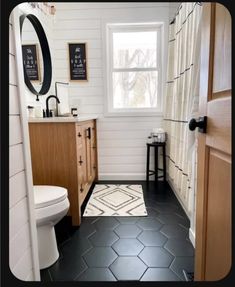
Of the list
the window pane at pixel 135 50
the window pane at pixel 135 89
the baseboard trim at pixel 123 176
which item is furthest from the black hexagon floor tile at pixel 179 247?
the window pane at pixel 135 50

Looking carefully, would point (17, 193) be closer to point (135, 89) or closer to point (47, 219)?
point (47, 219)

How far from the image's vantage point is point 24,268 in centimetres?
88

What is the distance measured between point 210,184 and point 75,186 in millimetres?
1314

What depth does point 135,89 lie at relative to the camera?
315 cm

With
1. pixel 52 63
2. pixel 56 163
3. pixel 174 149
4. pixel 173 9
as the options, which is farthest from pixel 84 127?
pixel 173 9

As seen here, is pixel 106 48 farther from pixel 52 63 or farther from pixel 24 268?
pixel 24 268

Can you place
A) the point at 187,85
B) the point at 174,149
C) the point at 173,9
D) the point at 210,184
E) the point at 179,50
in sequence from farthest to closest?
the point at 173,9 → the point at 174,149 → the point at 179,50 → the point at 187,85 → the point at 210,184

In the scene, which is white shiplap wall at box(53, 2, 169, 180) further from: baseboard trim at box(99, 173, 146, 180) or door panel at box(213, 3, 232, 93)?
door panel at box(213, 3, 232, 93)

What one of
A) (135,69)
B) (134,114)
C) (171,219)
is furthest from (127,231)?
(135,69)

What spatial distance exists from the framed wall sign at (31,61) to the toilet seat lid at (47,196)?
4.16ft

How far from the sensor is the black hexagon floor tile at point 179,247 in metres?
1.56

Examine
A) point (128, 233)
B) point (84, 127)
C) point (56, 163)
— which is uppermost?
point (84, 127)

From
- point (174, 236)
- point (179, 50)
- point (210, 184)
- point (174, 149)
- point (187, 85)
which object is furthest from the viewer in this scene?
point (174, 149)

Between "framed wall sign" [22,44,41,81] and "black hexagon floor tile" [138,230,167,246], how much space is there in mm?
1854
